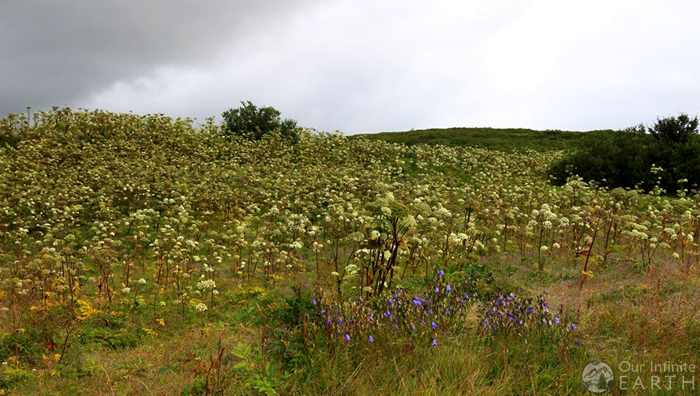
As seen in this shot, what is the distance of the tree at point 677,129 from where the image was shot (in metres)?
22.6

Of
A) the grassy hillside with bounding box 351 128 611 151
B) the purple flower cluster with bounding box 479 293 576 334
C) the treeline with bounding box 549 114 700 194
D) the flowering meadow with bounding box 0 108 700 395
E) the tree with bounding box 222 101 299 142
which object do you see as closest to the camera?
the flowering meadow with bounding box 0 108 700 395

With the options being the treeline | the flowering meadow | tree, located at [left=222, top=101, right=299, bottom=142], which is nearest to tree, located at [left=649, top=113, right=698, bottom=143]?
the treeline

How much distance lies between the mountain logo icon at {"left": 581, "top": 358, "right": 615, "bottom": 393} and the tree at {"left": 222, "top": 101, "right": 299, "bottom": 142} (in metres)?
24.4

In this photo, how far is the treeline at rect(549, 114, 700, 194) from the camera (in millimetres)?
20516

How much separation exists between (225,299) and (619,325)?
6191 millimetres

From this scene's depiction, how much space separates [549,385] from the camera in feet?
13.2

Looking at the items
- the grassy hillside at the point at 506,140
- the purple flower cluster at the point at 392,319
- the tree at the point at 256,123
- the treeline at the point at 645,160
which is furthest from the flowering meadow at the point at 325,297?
the grassy hillside at the point at 506,140

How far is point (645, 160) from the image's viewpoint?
21594mm

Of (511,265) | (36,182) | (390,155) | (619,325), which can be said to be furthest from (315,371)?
(390,155)

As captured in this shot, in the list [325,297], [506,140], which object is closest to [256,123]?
[506,140]

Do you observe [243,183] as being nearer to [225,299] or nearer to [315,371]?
[225,299]

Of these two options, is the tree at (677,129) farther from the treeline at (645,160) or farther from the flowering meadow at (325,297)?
the flowering meadow at (325,297)

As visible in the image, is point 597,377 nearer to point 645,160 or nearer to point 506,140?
point 645,160

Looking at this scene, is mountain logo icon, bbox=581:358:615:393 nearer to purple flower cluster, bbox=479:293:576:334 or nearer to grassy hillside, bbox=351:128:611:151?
purple flower cluster, bbox=479:293:576:334
